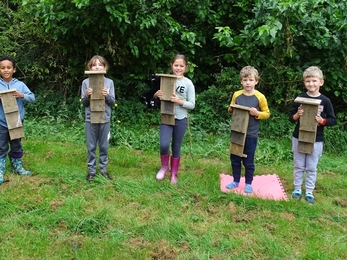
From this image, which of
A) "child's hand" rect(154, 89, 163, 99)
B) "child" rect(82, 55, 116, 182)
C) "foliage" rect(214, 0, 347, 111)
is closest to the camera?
"child" rect(82, 55, 116, 182)

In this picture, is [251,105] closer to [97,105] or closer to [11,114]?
[97,105]

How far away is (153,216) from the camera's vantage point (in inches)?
153

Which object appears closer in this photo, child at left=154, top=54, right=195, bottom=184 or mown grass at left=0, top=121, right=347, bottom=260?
mown grass at left=0, top=121, right=347, bottom=260

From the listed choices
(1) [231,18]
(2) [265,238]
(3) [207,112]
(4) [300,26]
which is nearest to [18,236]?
Answer: (2) [265,238]

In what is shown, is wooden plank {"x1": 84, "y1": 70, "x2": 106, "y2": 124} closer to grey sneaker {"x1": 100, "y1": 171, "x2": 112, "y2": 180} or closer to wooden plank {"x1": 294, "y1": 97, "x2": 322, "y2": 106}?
grey sneaker {"x1": 100, "y1": 171, "x2": 112, "y2": 180}

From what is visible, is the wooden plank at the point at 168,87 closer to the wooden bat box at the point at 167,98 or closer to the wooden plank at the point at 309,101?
the wooden bat box at the point at 167,98

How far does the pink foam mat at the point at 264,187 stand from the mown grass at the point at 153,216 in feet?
0.44

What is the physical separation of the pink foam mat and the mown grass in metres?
0.14

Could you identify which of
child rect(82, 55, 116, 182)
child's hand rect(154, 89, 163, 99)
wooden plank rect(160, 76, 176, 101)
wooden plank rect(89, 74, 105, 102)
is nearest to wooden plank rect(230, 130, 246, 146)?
wooden plank rect(160, 76, 176, 101)

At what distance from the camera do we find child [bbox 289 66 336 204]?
4109 millimetres

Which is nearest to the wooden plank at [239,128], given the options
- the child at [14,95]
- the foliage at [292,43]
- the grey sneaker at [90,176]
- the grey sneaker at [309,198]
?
the grey sneaker at [309,198]

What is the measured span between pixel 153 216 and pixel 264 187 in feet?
5.47

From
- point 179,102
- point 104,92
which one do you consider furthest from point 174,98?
point 104,92

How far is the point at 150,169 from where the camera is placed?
5312mm
